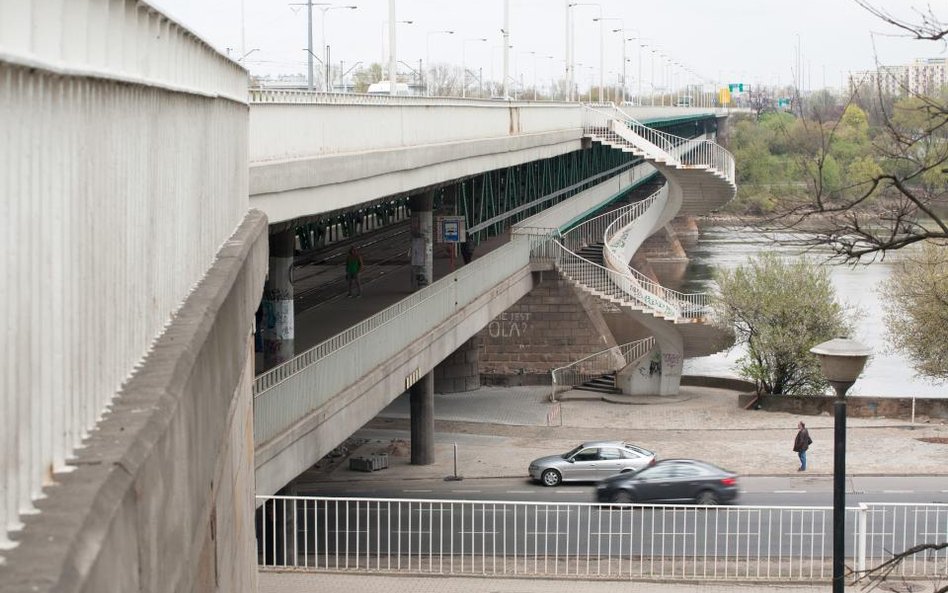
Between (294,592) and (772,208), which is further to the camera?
(294,592)

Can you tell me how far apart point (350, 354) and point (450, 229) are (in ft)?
45.2

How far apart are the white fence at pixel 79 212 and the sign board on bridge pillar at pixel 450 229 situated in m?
28.3

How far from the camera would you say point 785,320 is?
132 ft

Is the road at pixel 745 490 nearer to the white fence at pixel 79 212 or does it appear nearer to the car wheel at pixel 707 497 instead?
the car wheel at pixel 707 497

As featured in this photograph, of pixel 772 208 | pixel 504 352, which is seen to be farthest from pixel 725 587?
pixel 504 352

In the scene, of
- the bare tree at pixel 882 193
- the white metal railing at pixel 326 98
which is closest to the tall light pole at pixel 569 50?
the white metal railing at pixel 326 98

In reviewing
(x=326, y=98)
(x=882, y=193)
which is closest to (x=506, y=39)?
(x=326, y=98)

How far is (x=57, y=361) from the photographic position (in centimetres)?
354

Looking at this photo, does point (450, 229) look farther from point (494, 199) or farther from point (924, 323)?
point (924, 323)

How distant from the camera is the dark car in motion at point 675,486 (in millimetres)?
24500

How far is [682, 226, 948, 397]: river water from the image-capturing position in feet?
154

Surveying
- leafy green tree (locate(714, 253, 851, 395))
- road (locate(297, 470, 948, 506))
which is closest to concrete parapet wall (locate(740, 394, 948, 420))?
leafy green tree (locate(714, 253, 851, 395))

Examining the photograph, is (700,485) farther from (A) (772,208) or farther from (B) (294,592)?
(A) (772,208)

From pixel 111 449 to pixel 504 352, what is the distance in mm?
47145
